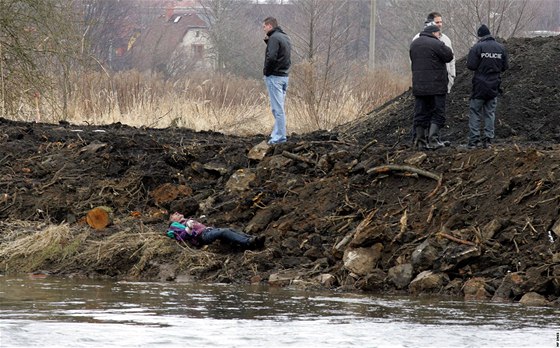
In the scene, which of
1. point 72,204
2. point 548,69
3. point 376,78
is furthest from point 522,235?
point 376,78

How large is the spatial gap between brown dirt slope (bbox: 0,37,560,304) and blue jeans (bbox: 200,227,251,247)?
0.11m

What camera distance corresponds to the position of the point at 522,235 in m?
11.5

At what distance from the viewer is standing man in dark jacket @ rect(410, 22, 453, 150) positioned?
1530 centimetres

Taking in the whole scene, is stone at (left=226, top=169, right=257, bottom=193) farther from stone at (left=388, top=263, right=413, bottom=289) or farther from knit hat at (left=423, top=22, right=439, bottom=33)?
stone at (left=388, top=263, right=413, bottom=289)

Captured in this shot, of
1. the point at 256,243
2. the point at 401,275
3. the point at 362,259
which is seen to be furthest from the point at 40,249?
the point at 401,275

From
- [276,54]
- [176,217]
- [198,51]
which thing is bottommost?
[176,217]

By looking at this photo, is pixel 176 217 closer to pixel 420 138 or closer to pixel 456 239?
pixel 456 239

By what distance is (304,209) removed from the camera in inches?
520

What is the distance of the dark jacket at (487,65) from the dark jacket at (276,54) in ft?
8.39

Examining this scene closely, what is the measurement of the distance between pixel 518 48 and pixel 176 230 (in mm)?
11471

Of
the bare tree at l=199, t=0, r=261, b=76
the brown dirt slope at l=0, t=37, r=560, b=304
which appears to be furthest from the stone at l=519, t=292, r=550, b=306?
the bare tree at l=199, t=0, r=261, b=76

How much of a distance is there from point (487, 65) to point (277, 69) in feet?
9.55

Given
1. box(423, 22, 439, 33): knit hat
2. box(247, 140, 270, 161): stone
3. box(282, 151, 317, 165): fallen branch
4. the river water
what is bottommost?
the river water

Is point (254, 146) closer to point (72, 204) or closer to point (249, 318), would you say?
point (72, 204)
